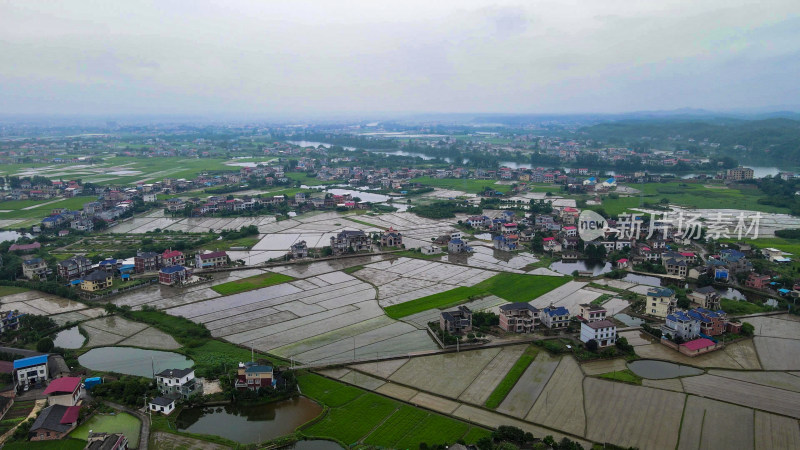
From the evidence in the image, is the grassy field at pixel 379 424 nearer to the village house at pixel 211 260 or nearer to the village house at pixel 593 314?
the village house at pixel 593 314

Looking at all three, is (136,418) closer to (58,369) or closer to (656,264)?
(58,369)

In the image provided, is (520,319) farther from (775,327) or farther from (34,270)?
(34,270)

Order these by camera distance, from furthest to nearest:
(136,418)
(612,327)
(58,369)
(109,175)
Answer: (109,175) < (612,327) < (58,369) < (136,418)

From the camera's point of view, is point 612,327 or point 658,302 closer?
point 612,327

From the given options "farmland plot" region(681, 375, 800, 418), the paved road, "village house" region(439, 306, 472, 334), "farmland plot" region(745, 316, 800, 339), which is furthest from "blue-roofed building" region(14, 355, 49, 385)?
"farmland plot" region(745, 316, 800, 339)

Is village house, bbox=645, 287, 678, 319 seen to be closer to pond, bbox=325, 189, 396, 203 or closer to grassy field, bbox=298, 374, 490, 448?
grassy field, bbox=298, 374, 490, 448

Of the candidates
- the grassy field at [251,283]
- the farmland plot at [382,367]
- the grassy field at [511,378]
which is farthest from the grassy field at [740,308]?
the grassy field at [251,283]

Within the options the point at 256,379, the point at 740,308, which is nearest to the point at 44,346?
the point at 256,379

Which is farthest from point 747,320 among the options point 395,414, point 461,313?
point 395,414
